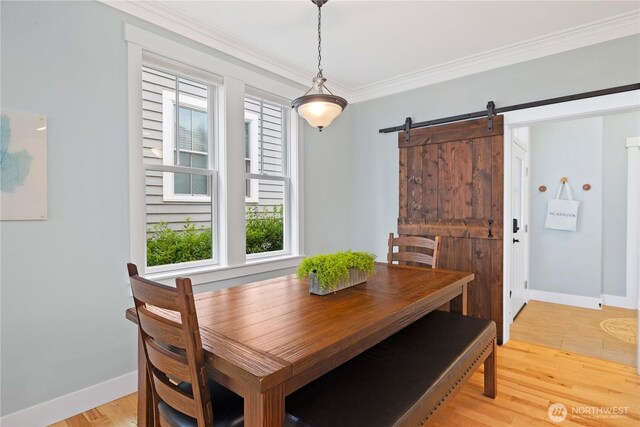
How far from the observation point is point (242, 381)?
1006 mm

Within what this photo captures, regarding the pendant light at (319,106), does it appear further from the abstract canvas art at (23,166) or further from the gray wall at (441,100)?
the gray wall at (441,100)

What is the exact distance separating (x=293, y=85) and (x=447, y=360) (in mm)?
2896

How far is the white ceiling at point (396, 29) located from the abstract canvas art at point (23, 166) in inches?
38.4

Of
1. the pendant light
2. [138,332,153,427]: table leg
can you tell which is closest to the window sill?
[138,332,153,427]: table leg

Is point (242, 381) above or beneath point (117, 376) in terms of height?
above

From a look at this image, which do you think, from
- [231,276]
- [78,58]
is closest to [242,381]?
[231,276]

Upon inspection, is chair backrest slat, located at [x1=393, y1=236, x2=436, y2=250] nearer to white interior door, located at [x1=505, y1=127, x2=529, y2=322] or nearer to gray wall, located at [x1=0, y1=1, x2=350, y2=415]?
white interior door, located at [x1=505, y1=127, x2=529, y2=322]

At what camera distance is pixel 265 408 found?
98 centimetres

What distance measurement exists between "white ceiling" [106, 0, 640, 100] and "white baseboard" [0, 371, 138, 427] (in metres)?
2.48

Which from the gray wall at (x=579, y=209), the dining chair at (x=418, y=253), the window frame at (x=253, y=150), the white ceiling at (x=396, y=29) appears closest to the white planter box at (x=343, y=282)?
the dining chair at (x=418, y=253)

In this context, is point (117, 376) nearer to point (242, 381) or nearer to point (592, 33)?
point (242, 381)

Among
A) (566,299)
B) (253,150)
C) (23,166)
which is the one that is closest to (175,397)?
(23,166)

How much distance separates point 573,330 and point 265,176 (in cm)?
343

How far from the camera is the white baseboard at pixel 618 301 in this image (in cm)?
397
